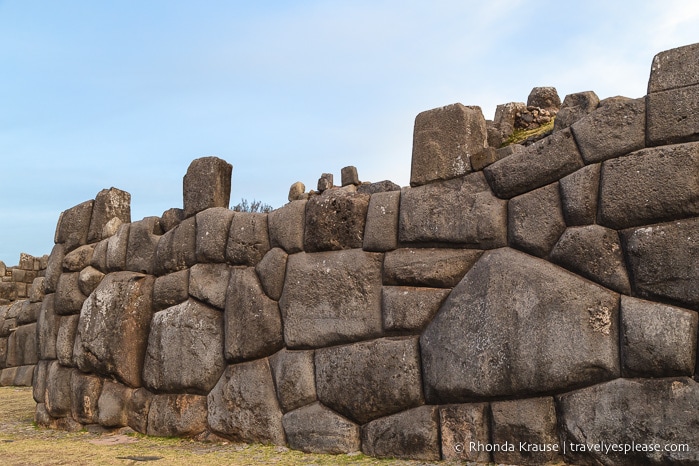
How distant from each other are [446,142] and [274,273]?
78.4 inches

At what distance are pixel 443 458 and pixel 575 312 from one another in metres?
1.49

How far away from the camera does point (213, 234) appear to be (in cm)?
692

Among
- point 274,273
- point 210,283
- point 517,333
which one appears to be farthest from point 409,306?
point 210,283

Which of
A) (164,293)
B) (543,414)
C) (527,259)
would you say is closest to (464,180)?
(527,259)

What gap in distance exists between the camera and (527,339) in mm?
4887

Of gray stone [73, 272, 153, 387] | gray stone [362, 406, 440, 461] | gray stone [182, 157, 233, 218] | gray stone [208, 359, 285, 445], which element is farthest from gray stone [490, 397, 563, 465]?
gray stone [73, 272, 153, 387]

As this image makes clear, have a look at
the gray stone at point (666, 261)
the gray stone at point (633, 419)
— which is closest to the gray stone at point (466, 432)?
the gray stone at point (633, 419)

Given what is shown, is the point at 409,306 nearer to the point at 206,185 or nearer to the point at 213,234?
→ the point at 213,234

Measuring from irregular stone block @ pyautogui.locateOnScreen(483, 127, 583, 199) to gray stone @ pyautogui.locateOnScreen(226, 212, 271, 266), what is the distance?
2341 millimetres

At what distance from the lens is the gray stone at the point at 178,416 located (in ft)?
21.8

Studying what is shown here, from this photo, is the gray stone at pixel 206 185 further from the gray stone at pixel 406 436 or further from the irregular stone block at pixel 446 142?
the gray stone at pixel 406 436

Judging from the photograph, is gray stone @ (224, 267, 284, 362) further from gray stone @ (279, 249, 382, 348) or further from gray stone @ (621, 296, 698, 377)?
gray stone @ (621, 296, 698, 377)

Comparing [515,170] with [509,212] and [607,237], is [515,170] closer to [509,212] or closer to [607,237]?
[509,212]

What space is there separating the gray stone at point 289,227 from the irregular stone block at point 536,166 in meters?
1.84
